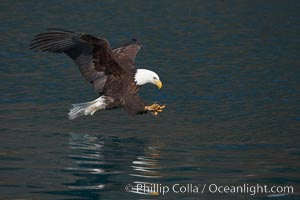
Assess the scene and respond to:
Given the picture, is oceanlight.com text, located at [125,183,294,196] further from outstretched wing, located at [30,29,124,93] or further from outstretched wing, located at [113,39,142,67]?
outstretched wing, located at [113,39,142,67]

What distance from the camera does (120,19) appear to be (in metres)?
19.4

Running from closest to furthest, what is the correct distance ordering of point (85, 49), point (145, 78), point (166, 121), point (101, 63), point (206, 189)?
point (206, 189) < point (85, 49) < point (101, 63) < point (145, 78) < point (166, 121)

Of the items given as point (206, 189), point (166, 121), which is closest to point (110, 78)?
point (166, 121)

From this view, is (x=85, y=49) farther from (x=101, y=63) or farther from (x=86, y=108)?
Answer: (x=86, y=108)

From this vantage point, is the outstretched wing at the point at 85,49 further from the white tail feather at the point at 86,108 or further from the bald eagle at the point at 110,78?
the white tail feather at the point at 86,108

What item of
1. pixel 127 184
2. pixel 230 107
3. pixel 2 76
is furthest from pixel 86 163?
pixel 2 76

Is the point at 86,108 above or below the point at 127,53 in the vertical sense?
below

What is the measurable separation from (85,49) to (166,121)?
1.50 meters

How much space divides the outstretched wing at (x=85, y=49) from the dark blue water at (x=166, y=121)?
65cm

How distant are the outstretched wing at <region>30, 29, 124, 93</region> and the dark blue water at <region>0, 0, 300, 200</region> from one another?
65 centimetres

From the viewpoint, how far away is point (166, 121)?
9445 mm

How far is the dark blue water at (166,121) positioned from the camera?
7078 millimetres

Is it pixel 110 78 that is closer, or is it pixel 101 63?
pixel 101 63

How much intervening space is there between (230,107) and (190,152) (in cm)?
234
